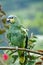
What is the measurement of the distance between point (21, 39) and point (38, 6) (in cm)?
103

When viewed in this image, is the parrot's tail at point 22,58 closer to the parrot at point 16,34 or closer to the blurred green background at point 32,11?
the parrot at point 16,34

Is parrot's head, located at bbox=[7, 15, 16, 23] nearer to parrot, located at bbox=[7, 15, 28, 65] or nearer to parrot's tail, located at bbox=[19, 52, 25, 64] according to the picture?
parrot, located at bbox=[7, 15, 28, 65]

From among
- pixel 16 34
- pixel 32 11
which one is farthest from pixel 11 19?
pixel 32 11

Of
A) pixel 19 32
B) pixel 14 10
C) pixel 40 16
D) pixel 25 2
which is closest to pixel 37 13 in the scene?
pixel 40 16

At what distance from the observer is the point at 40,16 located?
61.6 inches

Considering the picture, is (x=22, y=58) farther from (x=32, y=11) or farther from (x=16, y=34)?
(x=32, y=11)

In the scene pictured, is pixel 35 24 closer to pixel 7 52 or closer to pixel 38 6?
pixel 38 6

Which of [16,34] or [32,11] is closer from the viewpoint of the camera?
[16,34]

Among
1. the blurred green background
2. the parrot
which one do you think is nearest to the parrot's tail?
the parrot

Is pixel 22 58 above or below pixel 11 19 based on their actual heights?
below

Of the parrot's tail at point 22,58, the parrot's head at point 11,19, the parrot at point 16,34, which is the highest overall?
the parrot's head at point 11,19

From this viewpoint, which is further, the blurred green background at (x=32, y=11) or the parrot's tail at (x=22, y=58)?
the blurred green background at (x=32, y=11)

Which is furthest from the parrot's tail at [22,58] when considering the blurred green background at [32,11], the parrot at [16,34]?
the blurred green background at [32,11]

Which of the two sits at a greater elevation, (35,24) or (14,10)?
(14,10)
